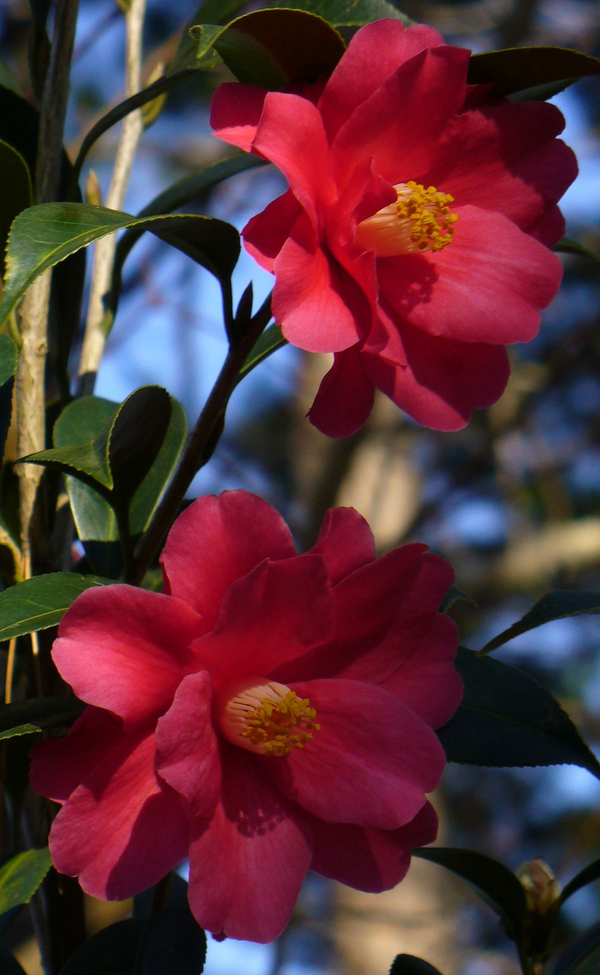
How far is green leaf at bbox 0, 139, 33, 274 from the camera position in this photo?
68cm

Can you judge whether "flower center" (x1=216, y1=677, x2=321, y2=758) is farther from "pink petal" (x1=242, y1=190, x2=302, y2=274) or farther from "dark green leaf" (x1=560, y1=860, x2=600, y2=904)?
"dark green leaf" (x1=560, y1=860, x2=600, y2=904)

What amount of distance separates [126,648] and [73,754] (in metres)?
0.08

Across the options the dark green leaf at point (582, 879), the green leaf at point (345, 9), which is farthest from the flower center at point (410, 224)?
the dark green leaf at point (582, 879)

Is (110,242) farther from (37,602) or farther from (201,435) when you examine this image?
(37,602)

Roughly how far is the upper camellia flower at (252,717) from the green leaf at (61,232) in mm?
168

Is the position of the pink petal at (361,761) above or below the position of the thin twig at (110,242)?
below

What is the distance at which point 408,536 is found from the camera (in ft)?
9.53

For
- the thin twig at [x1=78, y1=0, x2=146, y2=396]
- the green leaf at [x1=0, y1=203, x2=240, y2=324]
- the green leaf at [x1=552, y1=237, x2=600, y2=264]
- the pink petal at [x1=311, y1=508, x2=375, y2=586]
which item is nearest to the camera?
the green leaf at [x1=0, y1=203, x2=240, y2=324]

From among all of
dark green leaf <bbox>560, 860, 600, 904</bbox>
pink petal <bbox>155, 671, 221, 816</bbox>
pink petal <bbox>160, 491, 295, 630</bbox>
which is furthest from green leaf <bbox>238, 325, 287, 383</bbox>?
dark green leaf <bbox>560, 860, 600, 904</bbox>

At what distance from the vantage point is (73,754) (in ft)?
1.77

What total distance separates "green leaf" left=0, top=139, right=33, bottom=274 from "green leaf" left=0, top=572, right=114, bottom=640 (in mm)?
311

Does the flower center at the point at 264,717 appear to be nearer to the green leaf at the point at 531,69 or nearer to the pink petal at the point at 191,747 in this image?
the pink petal at the point at 191,747

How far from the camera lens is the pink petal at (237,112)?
1.85 feet

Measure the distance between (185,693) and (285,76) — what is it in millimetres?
397
